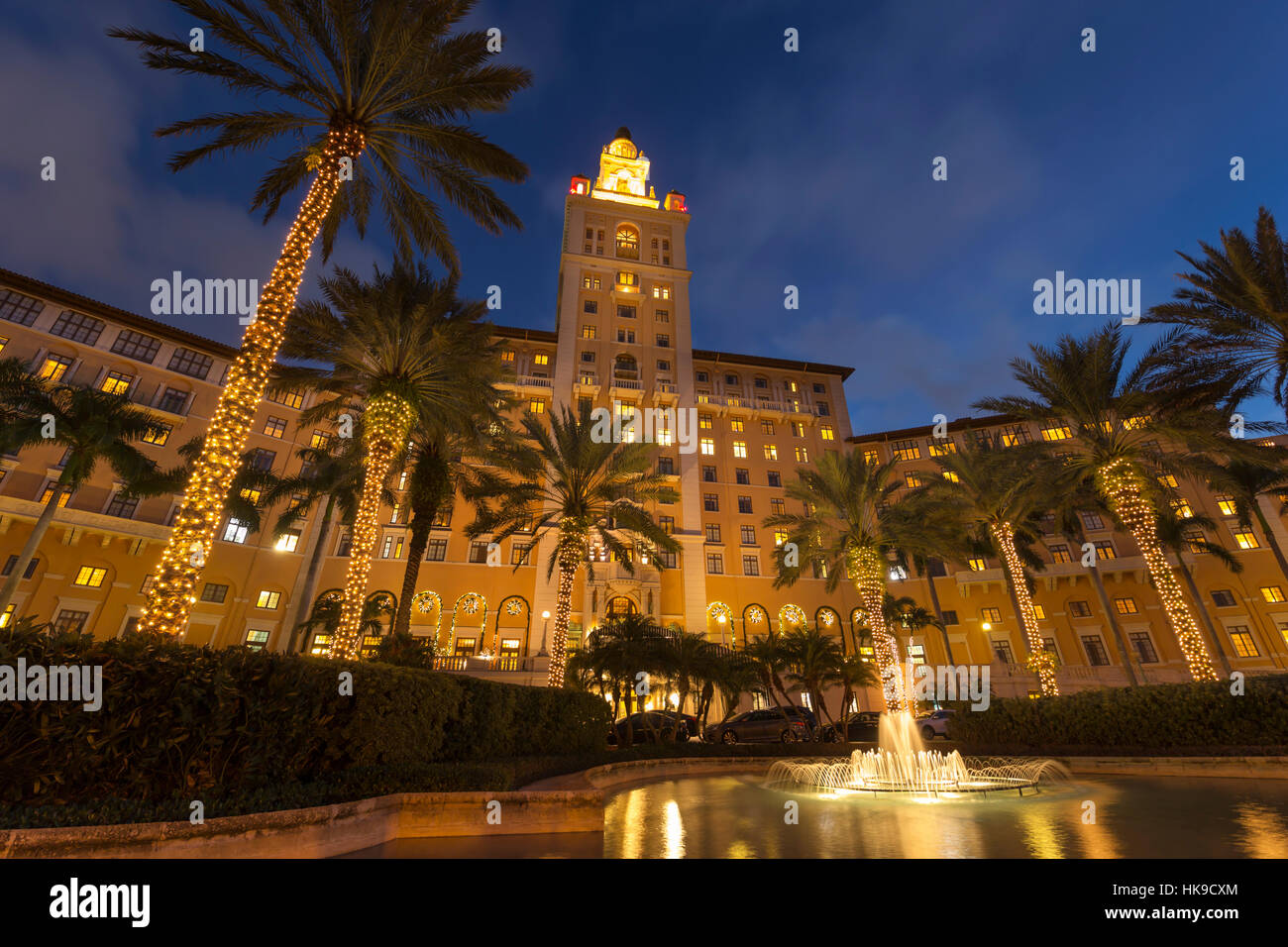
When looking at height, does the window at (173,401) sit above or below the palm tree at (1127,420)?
above

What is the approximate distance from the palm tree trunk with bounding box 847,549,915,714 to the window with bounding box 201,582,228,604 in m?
35.8

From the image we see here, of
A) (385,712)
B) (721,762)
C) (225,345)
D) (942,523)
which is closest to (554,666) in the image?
(721,762)

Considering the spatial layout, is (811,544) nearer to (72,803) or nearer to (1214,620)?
(72,803)

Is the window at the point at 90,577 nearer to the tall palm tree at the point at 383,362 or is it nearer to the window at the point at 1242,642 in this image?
the tall palm tree at the point at 383,362

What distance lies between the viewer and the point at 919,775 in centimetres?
1474

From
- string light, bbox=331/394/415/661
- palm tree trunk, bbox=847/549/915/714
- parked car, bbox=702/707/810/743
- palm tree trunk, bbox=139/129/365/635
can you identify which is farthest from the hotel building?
→ palm tree trunk, bbox=139/129/365/635

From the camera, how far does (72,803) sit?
5473 mm

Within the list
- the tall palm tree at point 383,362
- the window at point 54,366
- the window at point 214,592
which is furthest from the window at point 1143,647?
the window at point 54,366

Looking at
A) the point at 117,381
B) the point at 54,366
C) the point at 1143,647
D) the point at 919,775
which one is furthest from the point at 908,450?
the point at 54,366

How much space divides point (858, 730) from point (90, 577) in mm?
Answer: 41237

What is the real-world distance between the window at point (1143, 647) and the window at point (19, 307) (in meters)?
72.2

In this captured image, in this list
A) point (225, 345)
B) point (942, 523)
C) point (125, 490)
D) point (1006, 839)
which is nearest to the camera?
point (1006, 839)

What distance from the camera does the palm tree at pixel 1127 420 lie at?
18.2 m
